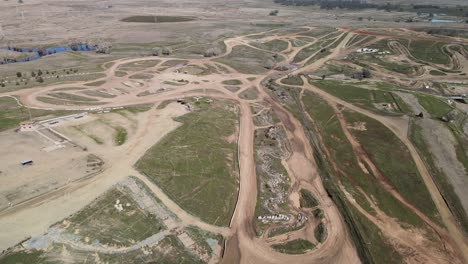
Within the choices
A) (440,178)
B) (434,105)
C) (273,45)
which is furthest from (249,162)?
(273,45)

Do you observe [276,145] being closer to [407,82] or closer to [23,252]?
[23,252]

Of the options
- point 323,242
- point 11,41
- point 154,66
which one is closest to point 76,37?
point 11,41

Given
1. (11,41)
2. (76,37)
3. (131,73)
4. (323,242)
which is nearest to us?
(323,242)

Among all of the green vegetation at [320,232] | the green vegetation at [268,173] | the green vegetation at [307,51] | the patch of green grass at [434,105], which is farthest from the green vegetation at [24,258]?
the green vegetation at [307,51]

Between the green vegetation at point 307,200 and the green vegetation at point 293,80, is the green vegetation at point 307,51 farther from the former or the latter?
the green vegetation at point 307,200

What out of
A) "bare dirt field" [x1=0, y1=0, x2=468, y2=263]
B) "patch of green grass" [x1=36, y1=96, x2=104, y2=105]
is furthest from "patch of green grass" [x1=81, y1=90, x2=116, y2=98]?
"patch of green grass" [x1=36, y1=96, x2=104, y2=105]

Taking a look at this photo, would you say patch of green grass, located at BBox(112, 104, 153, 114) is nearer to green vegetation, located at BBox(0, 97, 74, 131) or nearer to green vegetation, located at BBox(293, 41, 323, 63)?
green vegetation, located at BBox(0, 97, 74, 131)

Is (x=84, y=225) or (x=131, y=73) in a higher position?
(x=131, y=73)

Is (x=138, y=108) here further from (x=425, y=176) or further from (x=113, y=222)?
(x=425, y=176)
